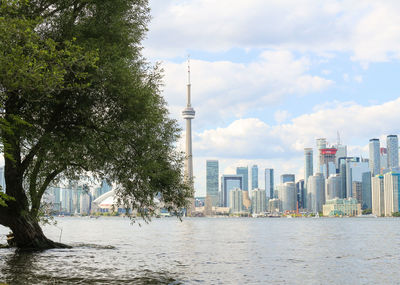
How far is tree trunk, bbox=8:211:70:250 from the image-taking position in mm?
36188

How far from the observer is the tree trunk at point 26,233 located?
1425 inches

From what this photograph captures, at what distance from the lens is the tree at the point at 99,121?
2933cm

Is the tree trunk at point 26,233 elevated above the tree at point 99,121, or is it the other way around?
the tree at point 99,121

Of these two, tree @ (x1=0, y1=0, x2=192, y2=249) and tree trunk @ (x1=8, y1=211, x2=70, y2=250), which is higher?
tree @ (x1=0, y1=0, x2=192, y2=249)

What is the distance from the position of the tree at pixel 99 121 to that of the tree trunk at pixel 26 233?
0.08 metres

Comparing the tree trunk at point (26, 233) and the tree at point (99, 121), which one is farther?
the tree trunk at point (26, 233)

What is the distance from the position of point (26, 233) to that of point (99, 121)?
1135 centimetres

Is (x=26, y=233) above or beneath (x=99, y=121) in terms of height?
beneath

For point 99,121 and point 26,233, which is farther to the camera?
point 26,233

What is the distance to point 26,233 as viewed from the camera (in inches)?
1458

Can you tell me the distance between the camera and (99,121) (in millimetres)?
31688

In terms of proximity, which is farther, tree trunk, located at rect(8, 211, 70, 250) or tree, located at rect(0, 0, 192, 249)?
tree trunk, located at rect(8, 211, 70, 250)

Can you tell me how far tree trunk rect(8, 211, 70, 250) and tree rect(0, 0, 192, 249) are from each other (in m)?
0.08

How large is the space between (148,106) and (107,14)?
6.25 meters
